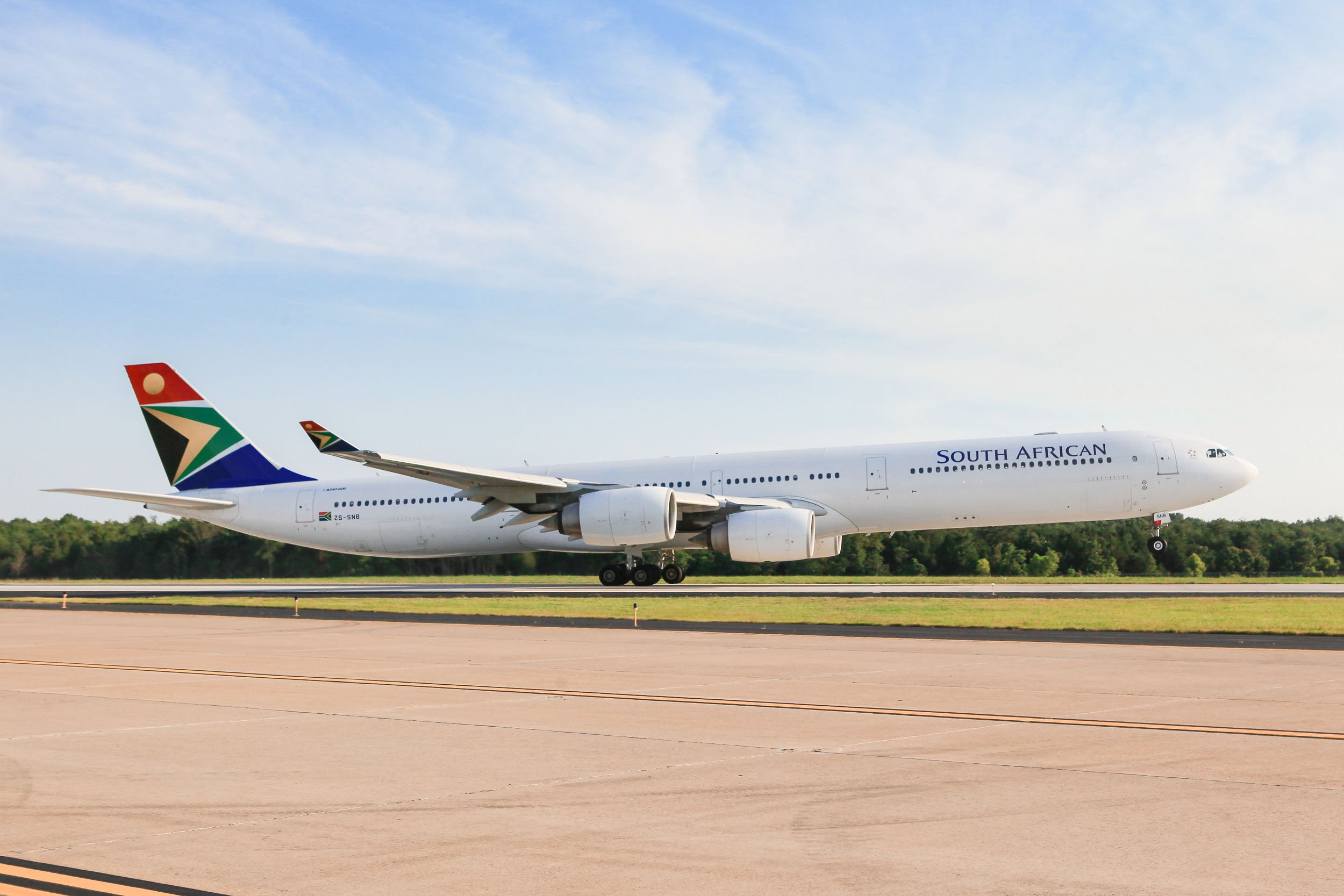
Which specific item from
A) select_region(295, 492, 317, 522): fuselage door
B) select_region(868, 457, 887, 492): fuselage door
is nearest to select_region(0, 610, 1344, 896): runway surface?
select_region(868, 457, 887, 492): fuselage door

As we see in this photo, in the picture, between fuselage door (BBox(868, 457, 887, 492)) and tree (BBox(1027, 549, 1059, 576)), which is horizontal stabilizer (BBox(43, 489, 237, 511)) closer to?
fuselage door (BBox(868, 457, 887, 492))

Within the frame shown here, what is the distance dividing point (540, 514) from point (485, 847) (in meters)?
31.1

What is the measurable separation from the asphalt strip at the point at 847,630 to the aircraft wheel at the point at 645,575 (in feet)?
40.1

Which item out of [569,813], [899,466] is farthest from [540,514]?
[569,813]

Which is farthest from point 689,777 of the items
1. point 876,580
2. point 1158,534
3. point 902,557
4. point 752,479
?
point 902,557

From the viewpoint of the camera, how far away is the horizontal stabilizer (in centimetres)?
3662

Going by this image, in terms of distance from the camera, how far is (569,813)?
6500 millimetres

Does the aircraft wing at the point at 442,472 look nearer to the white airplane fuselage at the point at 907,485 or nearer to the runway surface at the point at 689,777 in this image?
the white airplane fuselage at the point at 907,485

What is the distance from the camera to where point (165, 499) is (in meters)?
39.6

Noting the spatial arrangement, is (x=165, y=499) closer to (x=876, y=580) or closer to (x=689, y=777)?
(x=876, y=580)

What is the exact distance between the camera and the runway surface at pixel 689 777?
535cm

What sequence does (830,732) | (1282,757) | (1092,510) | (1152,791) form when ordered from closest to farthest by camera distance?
(1152,791)
(1282,757)
(830,732)
(1092,510)

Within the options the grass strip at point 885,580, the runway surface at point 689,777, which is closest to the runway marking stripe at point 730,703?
the runway surface at point 689,777

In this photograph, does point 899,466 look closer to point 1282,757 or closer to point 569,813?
point 1282,757
